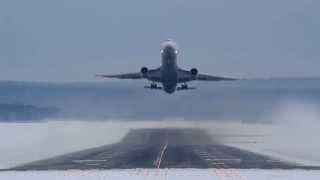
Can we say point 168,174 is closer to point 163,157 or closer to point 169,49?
point 163,157

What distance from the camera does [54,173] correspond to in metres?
37.5

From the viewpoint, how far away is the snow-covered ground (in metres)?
34.3

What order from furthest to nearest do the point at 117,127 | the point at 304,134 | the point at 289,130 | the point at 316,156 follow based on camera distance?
the point at 117,127 → the point at 289,130 → the point at 304,134 → the point at 316,156

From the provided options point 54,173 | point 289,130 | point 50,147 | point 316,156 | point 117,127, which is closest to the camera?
point 54,173

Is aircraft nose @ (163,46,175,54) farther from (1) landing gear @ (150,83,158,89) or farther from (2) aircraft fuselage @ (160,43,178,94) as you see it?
(1) landing gear @ (150,83,158,89)

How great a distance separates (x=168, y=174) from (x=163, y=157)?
14414 millimetres

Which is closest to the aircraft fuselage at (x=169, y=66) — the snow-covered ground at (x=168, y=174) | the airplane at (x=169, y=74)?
the airplane at (x=169, y=74)

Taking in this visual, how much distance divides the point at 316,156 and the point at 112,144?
19.7m

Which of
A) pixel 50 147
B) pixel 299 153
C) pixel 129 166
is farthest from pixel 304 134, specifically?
pixel 129 166

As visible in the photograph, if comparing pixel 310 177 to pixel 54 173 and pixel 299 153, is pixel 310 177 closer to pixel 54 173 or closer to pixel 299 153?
pixel 54 173

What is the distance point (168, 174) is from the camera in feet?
118

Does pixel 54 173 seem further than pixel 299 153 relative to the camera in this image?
No

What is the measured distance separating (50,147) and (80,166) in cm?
2182

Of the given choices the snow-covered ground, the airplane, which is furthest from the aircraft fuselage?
the snow-covered ground
